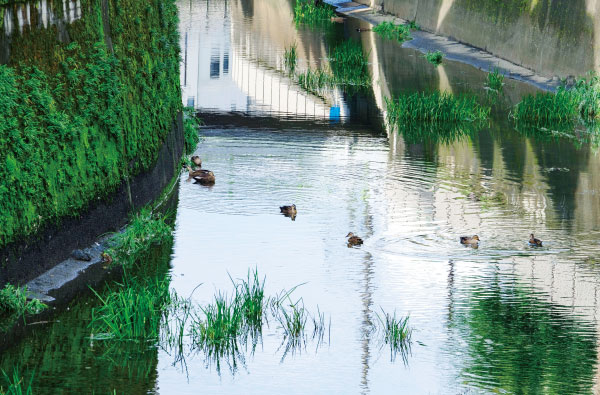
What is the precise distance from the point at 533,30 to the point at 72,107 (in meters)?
19.1

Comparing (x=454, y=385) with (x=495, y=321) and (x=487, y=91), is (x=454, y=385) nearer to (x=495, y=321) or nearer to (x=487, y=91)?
(x=495, y=321)

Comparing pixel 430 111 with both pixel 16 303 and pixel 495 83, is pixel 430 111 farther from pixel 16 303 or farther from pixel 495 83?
pixel 16 303

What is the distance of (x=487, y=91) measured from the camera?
24.6 metres

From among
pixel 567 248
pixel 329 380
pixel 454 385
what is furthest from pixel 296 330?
pixel 567 248

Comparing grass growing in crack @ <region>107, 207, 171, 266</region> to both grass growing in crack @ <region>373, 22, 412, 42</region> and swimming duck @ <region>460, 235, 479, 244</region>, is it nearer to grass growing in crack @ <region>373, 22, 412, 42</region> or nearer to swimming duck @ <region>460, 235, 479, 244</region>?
swimming duck @ <region>460, 235, 479, 244</region>

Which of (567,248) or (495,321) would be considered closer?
(495,321)

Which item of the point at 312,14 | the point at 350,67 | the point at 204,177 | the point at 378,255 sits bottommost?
the point at 378,255

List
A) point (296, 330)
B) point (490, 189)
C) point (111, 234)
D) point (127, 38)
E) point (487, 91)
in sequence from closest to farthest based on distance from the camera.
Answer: point (296, 330)
point (111, 234)
point (127, 38)
point (490, 189)
point (487, 91)

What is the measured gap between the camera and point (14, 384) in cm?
748

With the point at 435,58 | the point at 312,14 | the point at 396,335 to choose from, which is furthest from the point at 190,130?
the point at 312,14

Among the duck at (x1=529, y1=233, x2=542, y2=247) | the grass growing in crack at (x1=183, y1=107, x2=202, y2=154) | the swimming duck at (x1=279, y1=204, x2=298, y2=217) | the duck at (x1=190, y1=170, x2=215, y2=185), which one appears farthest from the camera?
the grass growing in crack at (x1=183, y1=107, x2=202, y2=154)

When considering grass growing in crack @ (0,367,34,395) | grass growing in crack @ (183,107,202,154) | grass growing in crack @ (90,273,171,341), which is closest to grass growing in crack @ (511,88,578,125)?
grass growing in crack @ (183,107,202,154)

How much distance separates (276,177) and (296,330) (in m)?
6.63

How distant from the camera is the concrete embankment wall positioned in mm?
24766
